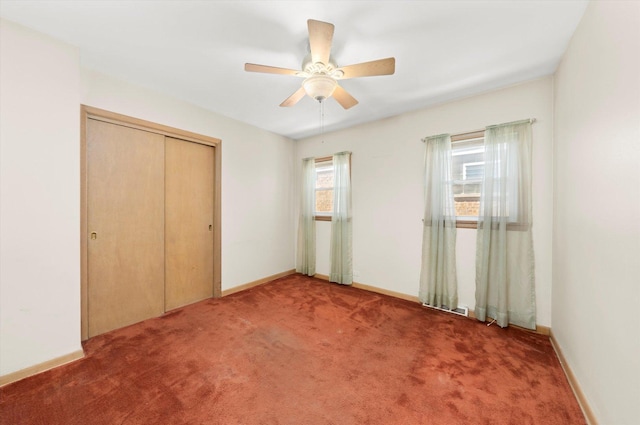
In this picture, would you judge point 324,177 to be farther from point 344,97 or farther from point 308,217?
point 344,97

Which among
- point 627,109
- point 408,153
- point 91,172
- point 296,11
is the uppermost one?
point 296,11

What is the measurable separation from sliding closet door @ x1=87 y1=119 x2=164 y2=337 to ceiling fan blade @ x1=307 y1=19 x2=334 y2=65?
2.24 metres

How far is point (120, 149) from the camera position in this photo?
8.21 feet

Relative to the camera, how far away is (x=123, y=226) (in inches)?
99.9

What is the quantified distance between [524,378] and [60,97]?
421 centimetres

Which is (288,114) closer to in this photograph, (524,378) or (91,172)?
(91,172)

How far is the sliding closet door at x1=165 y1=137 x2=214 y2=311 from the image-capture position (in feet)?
9.66

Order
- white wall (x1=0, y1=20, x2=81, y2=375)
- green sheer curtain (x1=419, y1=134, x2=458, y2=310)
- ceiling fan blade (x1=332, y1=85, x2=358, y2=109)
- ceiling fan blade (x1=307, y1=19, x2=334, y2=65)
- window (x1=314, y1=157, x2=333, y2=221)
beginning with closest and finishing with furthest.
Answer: ceiling fan blade (x1=307, y1=19, x2=334, y2=65) → white wall (x1=0, y1=20, x2=81, y2=375) → ceiling fan blade (x1=332, y1=85, x2=358, y2=109) → green sheer curtain (x1=419, y1=134, x2=458, y2=310) → window (x1=314, y1=157, x2=333, y2=221)

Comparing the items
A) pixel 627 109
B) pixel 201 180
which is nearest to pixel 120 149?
pixel 201 180

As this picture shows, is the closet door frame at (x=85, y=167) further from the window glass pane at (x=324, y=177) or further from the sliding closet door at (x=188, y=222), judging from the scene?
the window glass pane at (x=324, y=177)

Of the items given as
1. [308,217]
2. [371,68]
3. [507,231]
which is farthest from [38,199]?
[507,231]

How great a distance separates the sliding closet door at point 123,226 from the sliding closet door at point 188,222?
0.11 metres

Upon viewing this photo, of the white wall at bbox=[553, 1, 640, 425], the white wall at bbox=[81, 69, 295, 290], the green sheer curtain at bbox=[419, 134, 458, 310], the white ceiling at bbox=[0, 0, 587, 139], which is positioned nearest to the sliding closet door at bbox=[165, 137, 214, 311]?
the white wall at bbox=[81, 69, 295, 290]

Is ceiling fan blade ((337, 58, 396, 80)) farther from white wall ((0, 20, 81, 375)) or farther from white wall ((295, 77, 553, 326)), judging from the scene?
white wall ((0, 20, 81, 375))
